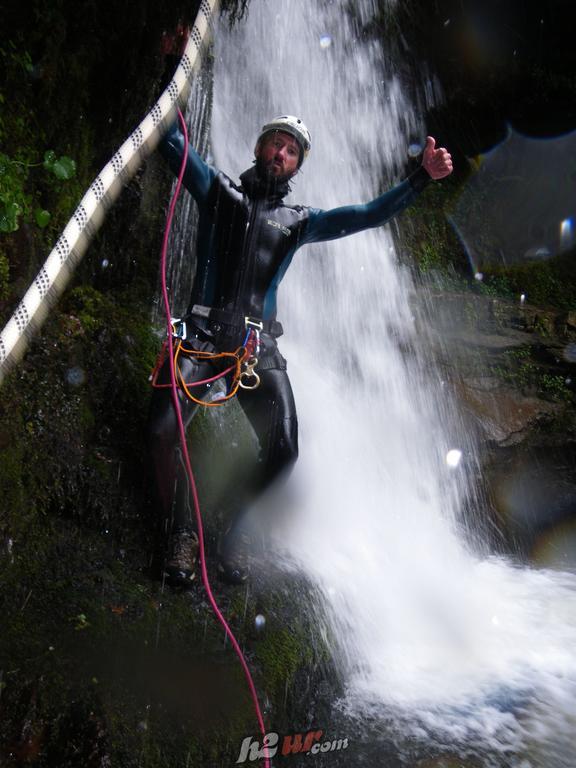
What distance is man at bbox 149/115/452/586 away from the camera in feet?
10.1

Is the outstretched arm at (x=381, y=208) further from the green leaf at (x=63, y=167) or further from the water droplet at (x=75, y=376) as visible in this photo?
the water droplet at (x=75, y=376)

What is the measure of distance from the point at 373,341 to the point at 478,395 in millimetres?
1706

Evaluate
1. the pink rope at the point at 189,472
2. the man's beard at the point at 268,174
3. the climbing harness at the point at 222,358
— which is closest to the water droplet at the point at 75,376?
the climbing harness at the point at 222,358

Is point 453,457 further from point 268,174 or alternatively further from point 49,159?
point 49,159

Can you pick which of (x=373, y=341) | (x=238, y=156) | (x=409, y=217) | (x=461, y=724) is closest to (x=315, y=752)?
(x=461, y=724)

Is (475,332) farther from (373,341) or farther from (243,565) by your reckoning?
(243,565)

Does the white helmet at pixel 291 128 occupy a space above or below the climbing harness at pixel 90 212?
above

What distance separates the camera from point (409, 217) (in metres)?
9.62

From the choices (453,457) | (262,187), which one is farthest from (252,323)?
(453,457)

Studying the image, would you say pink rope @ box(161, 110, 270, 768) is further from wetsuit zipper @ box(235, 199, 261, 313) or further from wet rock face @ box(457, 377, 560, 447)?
wet rock face @ box(457, 377, 560, 447)

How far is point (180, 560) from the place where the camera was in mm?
2939

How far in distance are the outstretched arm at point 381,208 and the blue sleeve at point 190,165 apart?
0.64 metres

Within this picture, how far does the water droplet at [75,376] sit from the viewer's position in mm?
3584

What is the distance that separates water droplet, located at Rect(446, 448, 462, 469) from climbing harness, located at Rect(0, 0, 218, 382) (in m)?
5.26
